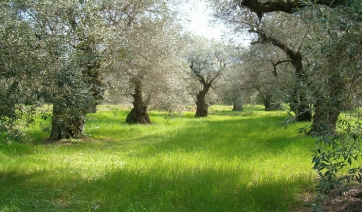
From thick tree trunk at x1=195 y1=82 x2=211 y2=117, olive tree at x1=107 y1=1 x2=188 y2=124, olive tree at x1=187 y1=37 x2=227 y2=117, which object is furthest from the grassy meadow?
olive tree at x1=187 y1=37 x2=227 y2=117

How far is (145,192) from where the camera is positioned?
6.70 meters

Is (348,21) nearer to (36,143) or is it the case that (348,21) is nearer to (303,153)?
(303,153)

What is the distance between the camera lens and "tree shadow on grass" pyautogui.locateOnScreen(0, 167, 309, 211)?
6.00m

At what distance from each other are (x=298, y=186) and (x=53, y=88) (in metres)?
5.51

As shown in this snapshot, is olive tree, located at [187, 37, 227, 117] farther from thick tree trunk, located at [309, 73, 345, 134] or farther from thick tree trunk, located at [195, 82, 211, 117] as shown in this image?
thick tree trunk, located at [309, 73, 345, 134]

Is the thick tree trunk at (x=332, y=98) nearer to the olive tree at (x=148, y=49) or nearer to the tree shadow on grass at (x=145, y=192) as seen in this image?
the tree shadow on grass at (x=145, y=192)

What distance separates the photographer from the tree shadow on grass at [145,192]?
5996mm

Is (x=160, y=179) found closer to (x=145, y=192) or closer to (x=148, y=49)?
(x=145, y=192)

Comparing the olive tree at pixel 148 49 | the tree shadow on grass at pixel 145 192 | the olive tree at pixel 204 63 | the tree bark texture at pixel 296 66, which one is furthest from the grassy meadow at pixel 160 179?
the olive tree at pixel 204 63

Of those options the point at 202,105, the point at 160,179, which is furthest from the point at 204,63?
the point at 160,179

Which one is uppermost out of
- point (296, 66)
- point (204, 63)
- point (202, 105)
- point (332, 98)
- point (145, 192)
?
point (204, 63)

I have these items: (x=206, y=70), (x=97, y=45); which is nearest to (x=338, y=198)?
(x=97, y=45)

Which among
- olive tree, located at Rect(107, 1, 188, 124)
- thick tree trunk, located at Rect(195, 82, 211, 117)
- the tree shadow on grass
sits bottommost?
the tree shadow on grass

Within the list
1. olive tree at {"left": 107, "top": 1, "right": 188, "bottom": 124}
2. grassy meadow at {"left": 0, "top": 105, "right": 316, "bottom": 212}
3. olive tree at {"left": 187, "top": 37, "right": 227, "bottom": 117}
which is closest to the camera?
grassy meadow at {"left": 0, "top": 105, "right": 316, "bottom": 212}
